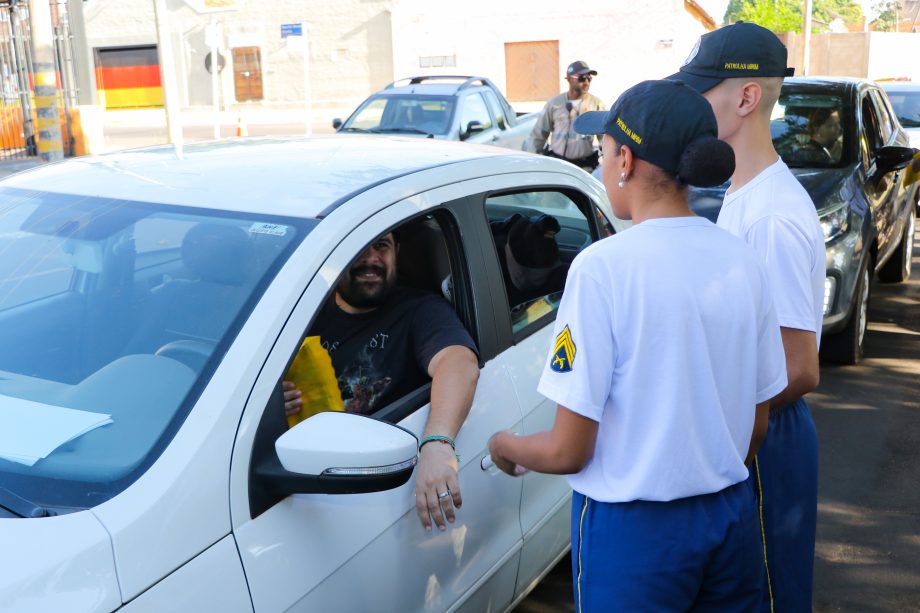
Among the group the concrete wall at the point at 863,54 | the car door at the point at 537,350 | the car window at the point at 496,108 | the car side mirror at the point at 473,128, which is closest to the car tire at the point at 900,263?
the car side mirror at the point at 473,128

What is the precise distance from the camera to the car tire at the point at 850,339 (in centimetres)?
634

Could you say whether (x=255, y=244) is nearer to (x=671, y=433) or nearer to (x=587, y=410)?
(x=587, y=410)

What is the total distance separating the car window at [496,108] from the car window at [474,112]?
0.20 metres

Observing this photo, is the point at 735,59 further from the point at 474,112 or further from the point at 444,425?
the point at 474,112

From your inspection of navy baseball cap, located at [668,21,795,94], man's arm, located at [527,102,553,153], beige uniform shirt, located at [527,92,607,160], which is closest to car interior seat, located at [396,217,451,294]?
navy baseball cap, located at [668,21,795,94]

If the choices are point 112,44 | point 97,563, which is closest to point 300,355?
point 97,563

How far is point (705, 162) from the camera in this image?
1.85m

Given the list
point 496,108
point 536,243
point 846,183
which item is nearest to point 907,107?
point 496,108

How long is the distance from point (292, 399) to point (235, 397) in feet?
1.30

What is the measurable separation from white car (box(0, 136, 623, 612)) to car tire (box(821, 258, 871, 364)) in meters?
3.91

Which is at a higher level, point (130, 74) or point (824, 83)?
point (130, 74)

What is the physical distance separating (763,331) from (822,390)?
440 centimetres

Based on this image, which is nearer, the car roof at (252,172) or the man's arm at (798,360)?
the man's arm at (798,360)

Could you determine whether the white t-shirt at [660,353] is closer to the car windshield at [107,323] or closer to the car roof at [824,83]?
the car windshield at [107,323]
